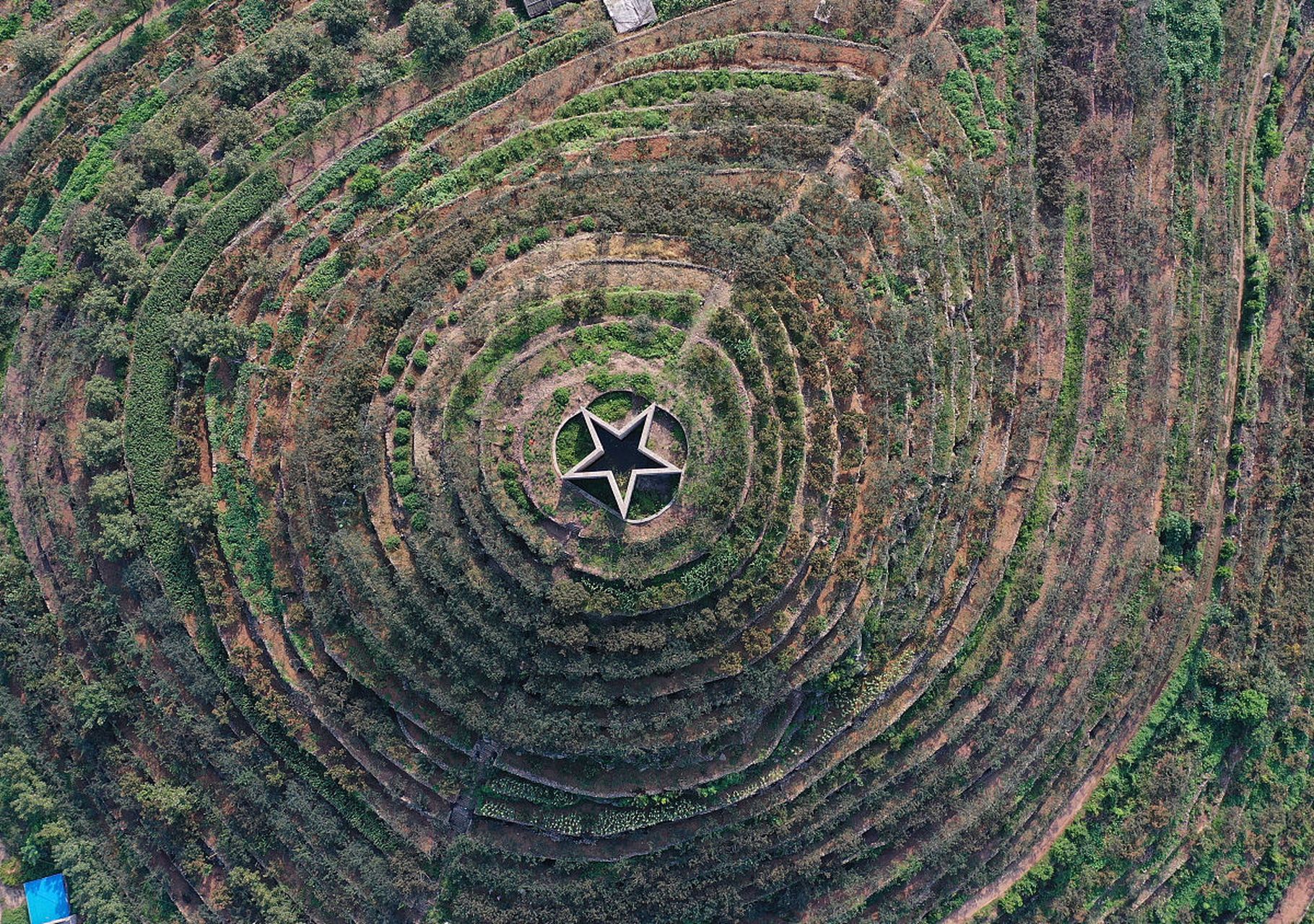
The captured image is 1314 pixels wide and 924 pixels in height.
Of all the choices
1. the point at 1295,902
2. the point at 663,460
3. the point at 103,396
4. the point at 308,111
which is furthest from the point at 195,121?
the point at 1295,902

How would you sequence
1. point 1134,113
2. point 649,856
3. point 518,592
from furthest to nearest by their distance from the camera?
point 1134,113, point 649,856, point 518,592

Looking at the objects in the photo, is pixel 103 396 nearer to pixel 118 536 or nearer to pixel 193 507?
pixel 118 536

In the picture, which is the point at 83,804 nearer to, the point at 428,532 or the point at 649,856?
the point at 428,532

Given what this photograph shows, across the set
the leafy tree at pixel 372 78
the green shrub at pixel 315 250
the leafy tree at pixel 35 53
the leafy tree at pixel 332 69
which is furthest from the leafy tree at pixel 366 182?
the leafy tree at pixel 35 53

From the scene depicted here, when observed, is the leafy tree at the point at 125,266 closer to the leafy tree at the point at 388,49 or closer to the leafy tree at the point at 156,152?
the leafy tree at the point at 156,152

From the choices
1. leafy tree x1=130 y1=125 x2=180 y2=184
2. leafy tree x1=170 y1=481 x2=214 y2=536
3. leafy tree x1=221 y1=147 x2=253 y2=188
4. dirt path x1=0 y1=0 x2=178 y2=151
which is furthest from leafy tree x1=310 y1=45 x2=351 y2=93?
leafy tree x1=170 y1=481 x2=214 y2=536

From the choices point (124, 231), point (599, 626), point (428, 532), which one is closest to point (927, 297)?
point (599, 626)

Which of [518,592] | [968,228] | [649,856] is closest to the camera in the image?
[518,592]
